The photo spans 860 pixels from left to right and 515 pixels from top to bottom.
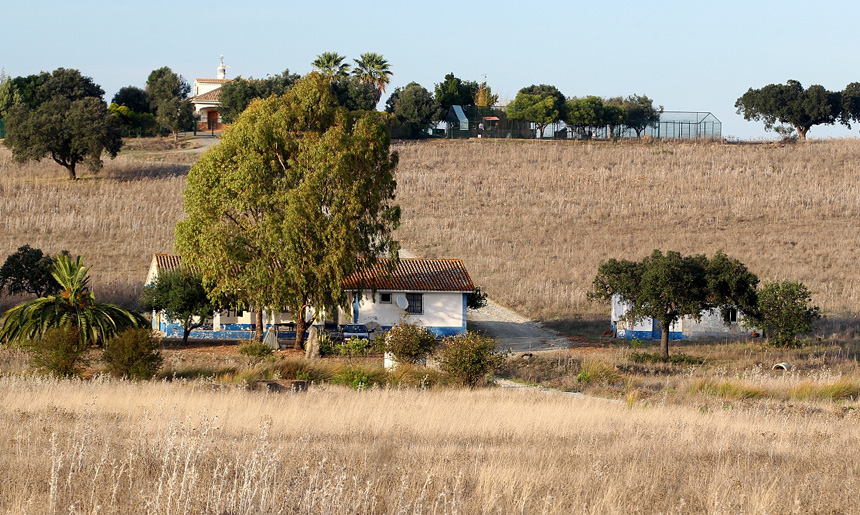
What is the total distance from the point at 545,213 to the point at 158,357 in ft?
163

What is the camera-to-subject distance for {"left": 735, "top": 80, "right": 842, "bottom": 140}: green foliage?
10931cm

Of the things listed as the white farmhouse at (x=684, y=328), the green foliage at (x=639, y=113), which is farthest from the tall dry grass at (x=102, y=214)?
the green foliage at (x=639, y=113)

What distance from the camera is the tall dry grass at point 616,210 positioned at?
51.8 meters

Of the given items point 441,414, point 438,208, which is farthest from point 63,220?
point 441,414

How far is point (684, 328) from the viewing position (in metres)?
40.0

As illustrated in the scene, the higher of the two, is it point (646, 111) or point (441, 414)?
point (646, 111)

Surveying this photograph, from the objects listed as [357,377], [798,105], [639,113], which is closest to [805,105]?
[798,105]

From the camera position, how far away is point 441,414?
14617mm

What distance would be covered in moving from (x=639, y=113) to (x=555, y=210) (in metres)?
51.8

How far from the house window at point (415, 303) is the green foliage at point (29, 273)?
49.9ft

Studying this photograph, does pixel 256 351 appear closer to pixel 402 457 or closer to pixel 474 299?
pixel 474 299

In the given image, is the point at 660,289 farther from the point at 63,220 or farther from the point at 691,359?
the point at 63,220

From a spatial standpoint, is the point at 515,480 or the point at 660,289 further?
the point at 660,289

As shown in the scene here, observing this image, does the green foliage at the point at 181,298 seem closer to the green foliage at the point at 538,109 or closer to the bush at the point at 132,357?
the bush at the point at 132,357
